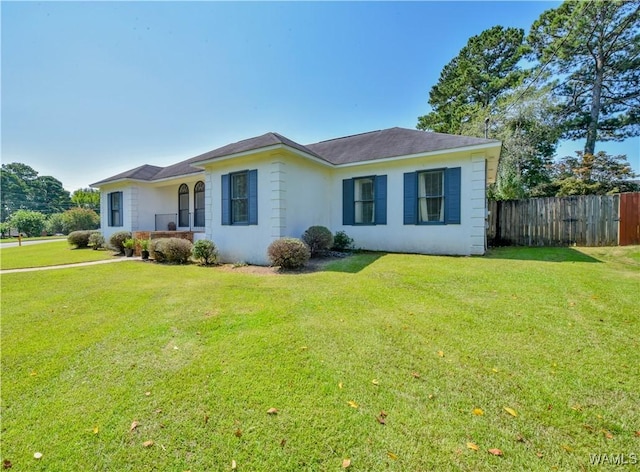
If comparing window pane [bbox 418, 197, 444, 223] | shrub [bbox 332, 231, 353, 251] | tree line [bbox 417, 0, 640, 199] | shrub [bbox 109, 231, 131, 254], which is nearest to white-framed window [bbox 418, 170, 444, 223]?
window pane [bbox 418, 197, 444, 223]

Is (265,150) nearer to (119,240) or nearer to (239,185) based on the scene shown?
(239,185)

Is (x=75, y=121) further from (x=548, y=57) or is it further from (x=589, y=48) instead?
(x=589, y=48)

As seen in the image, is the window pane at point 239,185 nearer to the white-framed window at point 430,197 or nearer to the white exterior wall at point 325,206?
the white exterior wall at point 325,206

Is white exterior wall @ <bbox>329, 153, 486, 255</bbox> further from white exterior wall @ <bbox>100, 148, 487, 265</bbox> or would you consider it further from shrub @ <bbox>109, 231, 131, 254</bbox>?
shrub @ <bbox>109, 231, 131, 254</bbox>

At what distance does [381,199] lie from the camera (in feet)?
33.3

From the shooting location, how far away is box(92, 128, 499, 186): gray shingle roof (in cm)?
874

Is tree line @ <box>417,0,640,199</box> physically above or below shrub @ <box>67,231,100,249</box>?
above

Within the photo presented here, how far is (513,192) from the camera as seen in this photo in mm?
15367

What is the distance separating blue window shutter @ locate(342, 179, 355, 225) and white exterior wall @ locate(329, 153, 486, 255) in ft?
0.54

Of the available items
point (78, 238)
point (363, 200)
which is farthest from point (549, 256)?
point (78, 238)

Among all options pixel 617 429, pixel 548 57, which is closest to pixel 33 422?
pixel 617 429

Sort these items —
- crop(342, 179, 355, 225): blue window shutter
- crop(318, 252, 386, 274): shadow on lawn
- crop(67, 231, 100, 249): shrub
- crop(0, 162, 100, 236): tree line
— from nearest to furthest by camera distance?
crop(318, 252, 386, 274): shadow on lawn → crop(342, 179, 355, 225): blue window shutter → crop(67, 231, 100, 249): shrub → crop(0, 162, 100, 236): tree line

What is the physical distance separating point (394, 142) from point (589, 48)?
17239 mm

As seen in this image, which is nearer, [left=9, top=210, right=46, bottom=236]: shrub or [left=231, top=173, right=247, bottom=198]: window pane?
[left=231, top=173, right=247, bottom=198]: window pane
